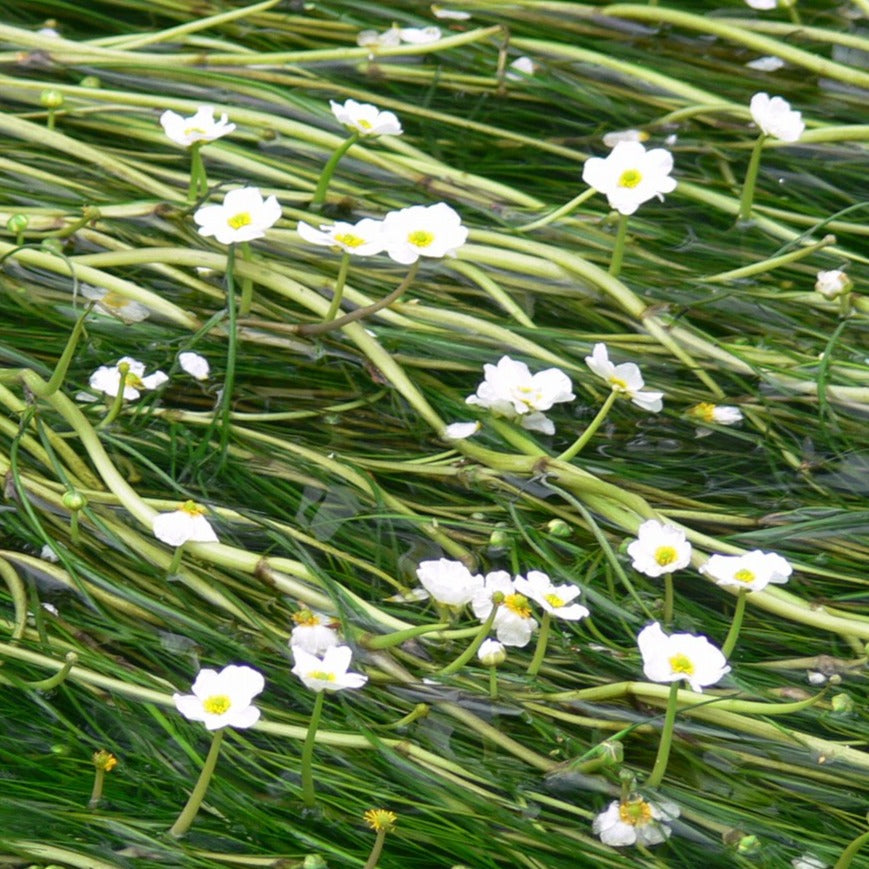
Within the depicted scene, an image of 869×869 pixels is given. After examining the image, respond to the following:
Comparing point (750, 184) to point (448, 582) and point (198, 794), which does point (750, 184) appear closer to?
point (448, 582)

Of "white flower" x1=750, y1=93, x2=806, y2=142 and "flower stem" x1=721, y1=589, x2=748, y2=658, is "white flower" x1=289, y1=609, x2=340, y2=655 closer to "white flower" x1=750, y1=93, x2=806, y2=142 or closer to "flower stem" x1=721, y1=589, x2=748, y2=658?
"flower stem" x1=721, y1=589, x2=748, y2=658

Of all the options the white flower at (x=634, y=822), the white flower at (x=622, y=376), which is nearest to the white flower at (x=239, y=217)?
the white flower at (x=622, y=376)

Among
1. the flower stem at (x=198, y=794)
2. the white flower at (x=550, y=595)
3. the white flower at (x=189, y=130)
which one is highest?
the white flower at (x=189, y=130)

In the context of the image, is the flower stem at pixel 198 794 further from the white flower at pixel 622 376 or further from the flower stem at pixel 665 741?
the white flower at pixel 622 376

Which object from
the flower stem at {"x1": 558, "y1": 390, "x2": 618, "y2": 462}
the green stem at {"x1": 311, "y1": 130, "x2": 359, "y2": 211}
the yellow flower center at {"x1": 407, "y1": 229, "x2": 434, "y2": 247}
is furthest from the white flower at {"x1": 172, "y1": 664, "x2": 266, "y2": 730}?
the green stem at {"x1": 311, "y1": 130, "x2": 359, "y2": 211}

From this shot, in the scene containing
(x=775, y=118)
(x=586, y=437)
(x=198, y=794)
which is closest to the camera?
(x=198, y=794)

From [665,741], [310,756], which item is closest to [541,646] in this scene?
[665,741]

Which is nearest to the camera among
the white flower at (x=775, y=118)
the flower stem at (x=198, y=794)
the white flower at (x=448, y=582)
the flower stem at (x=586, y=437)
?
the flower stem at (x=198, y=794)
